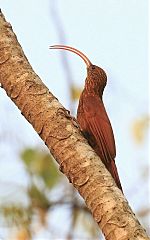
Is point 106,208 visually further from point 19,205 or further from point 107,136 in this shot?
point 19,205

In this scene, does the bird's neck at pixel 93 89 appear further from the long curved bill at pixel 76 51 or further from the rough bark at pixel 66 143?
the rough bark at pixel 66 143

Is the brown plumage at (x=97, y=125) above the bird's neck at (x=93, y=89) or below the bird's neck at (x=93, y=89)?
below

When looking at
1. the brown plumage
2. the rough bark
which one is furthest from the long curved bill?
the rough bark

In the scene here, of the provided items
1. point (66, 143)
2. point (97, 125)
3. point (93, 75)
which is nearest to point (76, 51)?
point (93, 75)

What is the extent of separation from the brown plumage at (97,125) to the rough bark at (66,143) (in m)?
0.49

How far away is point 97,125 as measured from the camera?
14.7 ft

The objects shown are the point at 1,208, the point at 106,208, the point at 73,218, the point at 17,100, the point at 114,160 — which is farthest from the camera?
the point at 73,218

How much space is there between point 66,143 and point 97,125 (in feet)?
2.63

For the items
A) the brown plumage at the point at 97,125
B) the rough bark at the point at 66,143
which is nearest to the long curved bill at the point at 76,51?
the brown plumage at the point at 97,125

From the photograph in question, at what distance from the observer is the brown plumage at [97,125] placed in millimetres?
4324

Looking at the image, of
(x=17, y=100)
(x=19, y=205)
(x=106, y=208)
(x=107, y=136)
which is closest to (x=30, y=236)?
(x=19, y=205)

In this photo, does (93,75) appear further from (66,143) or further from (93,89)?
(66,143)

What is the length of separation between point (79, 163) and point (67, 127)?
26cm

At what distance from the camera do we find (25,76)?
392 centimetres
